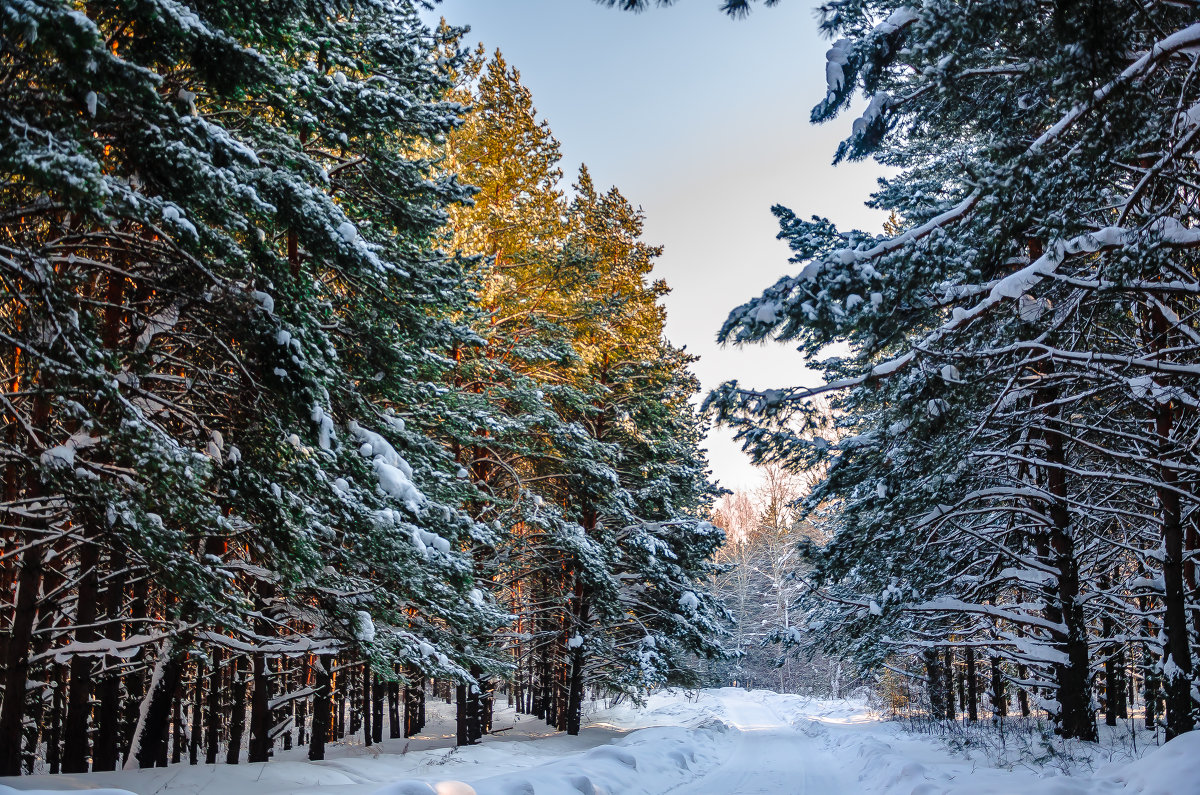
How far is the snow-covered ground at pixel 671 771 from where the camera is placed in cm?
548

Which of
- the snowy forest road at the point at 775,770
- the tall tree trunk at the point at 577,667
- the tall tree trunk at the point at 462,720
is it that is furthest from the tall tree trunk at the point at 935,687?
the tall tree trunk at the point at 462,720

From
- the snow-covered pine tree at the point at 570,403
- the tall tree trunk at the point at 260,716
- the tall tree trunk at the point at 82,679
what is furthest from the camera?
the snow-covered pine tree at the point at 570,403

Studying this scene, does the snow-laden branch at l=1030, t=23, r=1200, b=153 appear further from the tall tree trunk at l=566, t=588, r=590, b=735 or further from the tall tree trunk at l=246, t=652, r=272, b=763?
the tall tree trunk at l=566, t=588, r=590, b=735

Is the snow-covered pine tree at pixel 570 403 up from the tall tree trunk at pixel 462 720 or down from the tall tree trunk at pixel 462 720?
up

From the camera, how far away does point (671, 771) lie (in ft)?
35.8

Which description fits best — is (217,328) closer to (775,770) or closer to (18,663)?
(18,663)

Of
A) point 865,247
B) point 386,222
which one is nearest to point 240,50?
point 386,222

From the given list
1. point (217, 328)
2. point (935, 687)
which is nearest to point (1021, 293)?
point (217, 328)

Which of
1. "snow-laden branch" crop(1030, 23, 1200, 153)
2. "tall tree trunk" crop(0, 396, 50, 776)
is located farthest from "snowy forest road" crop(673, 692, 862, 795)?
"snow-laden branch" crop(1030, 23, 1200, 153)

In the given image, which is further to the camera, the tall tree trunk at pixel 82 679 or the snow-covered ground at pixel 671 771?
the tall tree trunk at pixel 82 679

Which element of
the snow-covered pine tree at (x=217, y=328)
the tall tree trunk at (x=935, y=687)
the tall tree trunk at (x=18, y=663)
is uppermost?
the snow-covered pine tree at (x=217, y=328)

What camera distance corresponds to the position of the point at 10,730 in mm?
5809

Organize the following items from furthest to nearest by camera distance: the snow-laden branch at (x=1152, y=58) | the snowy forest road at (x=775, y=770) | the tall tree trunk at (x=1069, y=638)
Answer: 1. the snowy forest road at (x=775, y=770)
2. the tall tree trunk at (x=1069, y=638)
3. the snow-laden branch at (x=1152, y=58)

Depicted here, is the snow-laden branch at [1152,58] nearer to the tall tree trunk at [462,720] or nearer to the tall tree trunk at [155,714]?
the tall tree trunk at [155,714]
